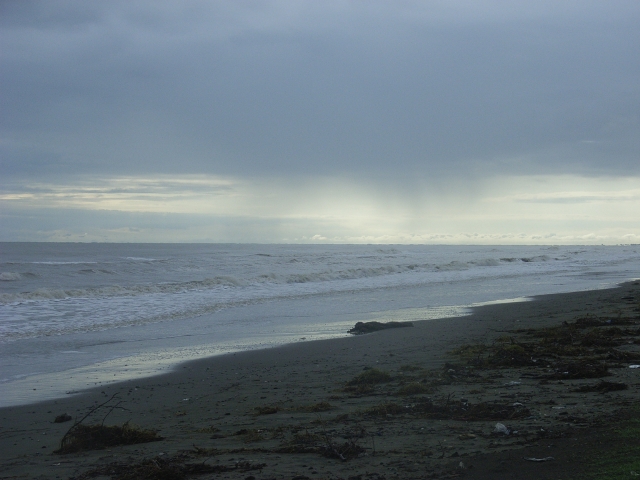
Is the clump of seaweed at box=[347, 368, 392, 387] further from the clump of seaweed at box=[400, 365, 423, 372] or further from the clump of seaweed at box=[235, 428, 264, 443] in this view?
the clump of seaweed at box=[235, 428, 264, 443]

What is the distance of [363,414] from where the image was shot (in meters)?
6.34

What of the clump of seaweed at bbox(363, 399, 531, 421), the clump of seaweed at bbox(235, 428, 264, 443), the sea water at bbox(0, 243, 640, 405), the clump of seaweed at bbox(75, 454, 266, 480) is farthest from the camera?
the sea water at bbox(0, 243, 640, 405)

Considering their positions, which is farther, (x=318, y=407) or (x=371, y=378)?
(x=371, y=378)

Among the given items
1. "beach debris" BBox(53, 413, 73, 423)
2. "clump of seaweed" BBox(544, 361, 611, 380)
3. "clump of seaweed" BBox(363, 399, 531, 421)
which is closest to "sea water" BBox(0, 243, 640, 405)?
"beach debris" BBox(53, 413, 73, 423)

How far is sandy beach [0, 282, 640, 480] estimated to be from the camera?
187 inches

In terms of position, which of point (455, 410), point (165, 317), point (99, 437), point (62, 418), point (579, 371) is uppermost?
point (579, 371)

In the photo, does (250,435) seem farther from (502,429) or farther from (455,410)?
(502,429)

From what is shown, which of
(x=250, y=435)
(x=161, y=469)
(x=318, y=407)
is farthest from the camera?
(x=318, y=407)

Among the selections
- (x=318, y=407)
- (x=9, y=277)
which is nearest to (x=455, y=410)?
(x=318, y=407)

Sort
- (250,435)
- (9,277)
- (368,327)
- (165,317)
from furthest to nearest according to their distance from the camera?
(9,277) < (165,317) < (368,327) < (250,435)

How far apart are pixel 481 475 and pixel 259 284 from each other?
29404 millimetres

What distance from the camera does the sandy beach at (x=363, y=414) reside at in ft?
15.6

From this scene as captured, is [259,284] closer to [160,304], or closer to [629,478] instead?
[160,304]

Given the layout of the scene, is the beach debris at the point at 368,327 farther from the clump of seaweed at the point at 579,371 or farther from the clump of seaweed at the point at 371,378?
the clump of seaweed at the point at 579,371
